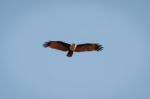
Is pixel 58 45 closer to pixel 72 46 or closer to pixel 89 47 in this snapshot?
pixel 72 46

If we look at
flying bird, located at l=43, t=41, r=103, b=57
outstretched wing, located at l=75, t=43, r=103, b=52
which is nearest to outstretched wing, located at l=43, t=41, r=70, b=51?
flying bird, located at l=43, t=41, r=103, b=57

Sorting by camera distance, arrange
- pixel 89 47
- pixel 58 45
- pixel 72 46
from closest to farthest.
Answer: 1. pixel 72 46
2. pixel 58 45
3. pixel 89 47

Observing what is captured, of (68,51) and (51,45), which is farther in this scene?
(51,45)

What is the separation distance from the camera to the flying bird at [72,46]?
13.9 m

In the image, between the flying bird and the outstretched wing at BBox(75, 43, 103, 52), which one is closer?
the flying bird

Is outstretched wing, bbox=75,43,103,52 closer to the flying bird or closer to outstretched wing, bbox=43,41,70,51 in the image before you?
the flying bird

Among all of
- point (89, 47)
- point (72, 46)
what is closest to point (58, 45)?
point (72, 46)

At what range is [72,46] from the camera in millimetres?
13773

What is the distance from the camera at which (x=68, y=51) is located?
13898mm

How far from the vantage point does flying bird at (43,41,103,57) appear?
13.9 m

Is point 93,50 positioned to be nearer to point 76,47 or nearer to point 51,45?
point 76,47

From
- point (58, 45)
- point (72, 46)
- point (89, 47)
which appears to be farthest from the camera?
point (89, 47)

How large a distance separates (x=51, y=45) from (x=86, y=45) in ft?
7.03

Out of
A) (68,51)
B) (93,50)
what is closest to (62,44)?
(68,51)
